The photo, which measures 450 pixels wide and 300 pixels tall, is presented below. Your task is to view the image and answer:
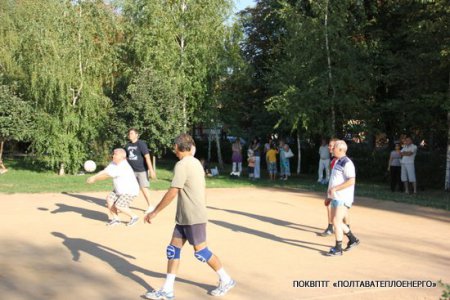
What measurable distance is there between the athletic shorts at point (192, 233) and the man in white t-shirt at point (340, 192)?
2776 millimetres

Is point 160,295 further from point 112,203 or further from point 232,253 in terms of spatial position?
point 112,203

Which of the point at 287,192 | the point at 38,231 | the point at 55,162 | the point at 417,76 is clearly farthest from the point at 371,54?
the point at 38,231

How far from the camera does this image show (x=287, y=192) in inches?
661

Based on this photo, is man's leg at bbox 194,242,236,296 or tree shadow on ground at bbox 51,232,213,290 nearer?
man's leg at bbox 194,242,236,296

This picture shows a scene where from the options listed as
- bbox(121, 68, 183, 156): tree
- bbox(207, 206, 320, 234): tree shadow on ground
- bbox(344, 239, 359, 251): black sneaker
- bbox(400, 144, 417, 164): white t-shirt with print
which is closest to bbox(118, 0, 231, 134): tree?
bbox(121, 68, 183, 156): tree

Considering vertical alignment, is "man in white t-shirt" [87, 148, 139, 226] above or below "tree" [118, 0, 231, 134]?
below

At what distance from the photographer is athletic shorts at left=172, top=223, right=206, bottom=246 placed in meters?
5.80

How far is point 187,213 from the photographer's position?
19.0 ft

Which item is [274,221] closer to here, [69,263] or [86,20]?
[69,263]

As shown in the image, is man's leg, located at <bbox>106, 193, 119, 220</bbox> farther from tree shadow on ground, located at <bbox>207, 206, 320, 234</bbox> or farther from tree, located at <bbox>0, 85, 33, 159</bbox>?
tree, located at <bbox>0, 85, 33, 159</bbox>

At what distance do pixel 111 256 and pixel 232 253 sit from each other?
1857mm

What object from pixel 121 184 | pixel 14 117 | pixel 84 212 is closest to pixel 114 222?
pixel 121 184

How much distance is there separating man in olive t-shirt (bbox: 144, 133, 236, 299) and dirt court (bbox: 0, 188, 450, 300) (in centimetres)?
30

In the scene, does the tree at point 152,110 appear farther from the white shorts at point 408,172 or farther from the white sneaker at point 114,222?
the white sneaker at point 114,222
